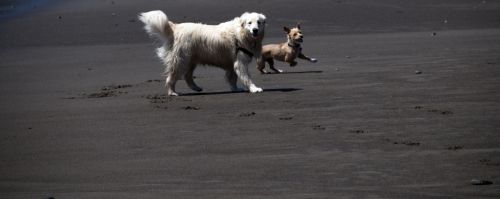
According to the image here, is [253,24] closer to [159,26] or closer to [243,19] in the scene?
[243,19]

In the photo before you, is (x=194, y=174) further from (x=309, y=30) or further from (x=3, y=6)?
(x=3, y=6)

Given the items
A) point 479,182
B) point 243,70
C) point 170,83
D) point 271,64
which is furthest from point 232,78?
point 479,182

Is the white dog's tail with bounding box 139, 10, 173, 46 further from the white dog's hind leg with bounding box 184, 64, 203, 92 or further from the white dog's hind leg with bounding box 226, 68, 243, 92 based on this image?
the white dog's hind leg with bounding box 226, 68, 243, 92

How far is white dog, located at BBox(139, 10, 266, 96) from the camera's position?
486 inches

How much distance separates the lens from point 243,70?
12.4 m

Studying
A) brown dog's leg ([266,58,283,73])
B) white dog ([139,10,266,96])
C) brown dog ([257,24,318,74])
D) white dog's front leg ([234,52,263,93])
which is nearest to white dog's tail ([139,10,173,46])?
white dog ([139,10,266,96])

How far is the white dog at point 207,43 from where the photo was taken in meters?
12.3

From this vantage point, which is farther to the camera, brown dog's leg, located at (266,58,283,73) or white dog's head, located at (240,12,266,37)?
brown dog's leg, located at (266,58,283,73)

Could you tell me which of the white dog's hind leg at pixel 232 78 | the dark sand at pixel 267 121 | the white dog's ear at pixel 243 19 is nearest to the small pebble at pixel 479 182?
the dark sand at pixel 267 121

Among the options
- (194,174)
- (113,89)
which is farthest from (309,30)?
(194,174)

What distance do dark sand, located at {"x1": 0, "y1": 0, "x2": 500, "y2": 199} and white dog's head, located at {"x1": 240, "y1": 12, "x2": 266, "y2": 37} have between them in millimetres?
698

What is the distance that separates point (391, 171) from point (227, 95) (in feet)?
17.9

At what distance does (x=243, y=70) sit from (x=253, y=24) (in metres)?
0.53

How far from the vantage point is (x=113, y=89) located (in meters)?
12.8
